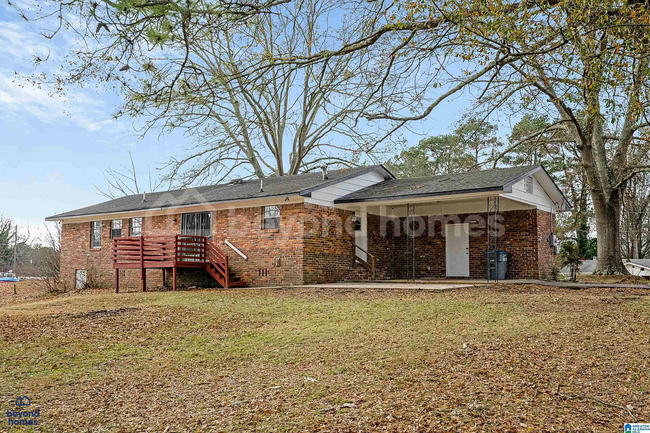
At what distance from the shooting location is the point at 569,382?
4.93 metres

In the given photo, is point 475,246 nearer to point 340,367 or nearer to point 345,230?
point 345,230

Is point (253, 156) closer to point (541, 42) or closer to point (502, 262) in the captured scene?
point (502, 262)

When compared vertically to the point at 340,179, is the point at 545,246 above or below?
below

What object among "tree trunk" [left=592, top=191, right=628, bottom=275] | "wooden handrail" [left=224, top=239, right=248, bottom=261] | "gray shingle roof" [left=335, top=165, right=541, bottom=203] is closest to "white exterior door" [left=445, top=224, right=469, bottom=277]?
"gray shingle roof" [left=335, top=165, right=541, bottom=203]

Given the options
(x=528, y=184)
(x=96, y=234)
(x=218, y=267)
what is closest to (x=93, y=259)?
(x=96, y=234)

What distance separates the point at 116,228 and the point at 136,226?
1.29 m

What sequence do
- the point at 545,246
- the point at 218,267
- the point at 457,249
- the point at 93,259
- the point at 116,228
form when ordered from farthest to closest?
1. the point at 93,259
2. the point at 116,228
3. the point at 457,249
4. the point at 545,246
5. the point at 218,267

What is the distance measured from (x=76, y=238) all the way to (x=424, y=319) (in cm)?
1888

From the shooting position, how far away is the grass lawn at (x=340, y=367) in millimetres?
4270

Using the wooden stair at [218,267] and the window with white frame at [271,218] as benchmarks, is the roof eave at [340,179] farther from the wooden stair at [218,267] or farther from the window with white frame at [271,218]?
the wooden stair at [218,267]

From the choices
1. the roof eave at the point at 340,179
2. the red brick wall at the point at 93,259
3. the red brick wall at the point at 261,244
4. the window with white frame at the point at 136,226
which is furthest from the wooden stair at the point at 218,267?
the window with white frame at the point at 136,226

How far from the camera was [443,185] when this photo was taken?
52.7ft

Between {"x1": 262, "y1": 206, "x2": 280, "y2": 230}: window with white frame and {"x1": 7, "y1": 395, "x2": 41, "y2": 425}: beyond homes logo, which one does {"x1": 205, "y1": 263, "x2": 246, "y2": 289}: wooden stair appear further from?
{"x1": 7, "y1": 395, "x2": 41, "y2": 425}: beyond homes logo

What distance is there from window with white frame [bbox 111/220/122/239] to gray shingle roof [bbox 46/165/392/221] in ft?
1.88
